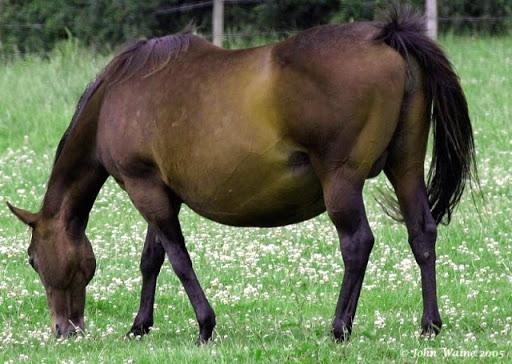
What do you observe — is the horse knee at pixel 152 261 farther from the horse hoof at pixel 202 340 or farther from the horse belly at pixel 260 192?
the horse hoof at pixel 202 340

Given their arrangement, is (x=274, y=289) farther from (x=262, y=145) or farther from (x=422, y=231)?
(x=262, y=145)

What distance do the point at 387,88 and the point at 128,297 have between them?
2.99 meters

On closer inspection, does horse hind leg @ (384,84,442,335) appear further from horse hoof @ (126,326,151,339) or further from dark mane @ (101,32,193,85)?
horse hoof @ (126,326,151,339)

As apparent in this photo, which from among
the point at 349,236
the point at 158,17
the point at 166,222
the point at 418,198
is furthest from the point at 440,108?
the point at 158,17

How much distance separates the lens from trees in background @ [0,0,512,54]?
22.5 meters

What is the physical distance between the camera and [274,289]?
357 inches

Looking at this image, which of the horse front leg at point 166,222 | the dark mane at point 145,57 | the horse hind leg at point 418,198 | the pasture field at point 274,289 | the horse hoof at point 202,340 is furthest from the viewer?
the dark mane at point 145,57

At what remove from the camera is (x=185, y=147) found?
291 inches

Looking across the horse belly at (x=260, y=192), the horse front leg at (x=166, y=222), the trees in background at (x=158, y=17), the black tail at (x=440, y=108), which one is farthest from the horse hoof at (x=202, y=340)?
the trees in background at (x=158, y=17)

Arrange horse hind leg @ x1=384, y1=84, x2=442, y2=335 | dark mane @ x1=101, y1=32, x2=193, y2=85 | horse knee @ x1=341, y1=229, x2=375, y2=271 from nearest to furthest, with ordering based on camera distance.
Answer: horse knee @ x1=341, y1=229, x2=375, y2=271 → horse hind leg @ x1=384, y1=84, x2=442, y2=335 → dark mane @ x1=101, y1=32, x2=193, y2=85

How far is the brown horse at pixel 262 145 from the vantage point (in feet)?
22.7

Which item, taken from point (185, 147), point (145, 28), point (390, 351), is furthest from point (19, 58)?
point (390, 351)

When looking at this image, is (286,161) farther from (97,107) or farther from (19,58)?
(19,58)

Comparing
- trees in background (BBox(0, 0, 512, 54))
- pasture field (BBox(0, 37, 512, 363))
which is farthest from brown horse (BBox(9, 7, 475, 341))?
trees in background (BBox(0, 0, 512, 54))
